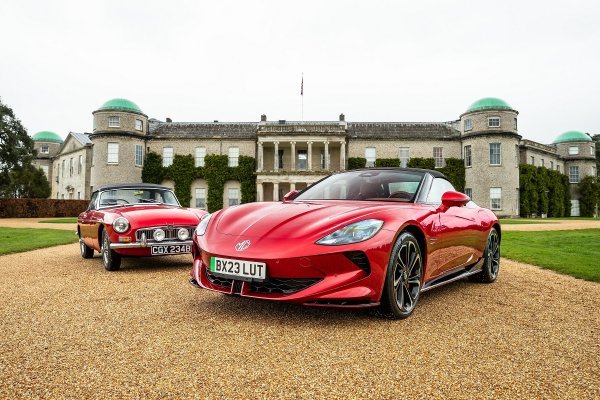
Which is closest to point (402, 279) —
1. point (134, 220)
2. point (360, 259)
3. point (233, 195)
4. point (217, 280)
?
point (360, 259)

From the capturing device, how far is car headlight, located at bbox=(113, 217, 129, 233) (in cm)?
598

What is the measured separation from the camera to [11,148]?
116ft

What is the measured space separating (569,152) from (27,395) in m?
57.7

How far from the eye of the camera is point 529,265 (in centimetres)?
724

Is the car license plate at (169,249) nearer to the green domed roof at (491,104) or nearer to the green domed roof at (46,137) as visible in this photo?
the green domed roof at (491,104)

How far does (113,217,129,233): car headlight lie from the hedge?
30.5 m

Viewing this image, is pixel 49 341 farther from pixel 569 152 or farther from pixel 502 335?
pixel 569 152

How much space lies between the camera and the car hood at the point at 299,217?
10.9ft

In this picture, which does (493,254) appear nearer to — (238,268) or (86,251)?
(238,268)

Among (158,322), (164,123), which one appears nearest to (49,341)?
(158,322)

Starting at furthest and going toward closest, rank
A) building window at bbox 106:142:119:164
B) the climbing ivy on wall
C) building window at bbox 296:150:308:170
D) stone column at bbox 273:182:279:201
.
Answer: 1. building window at bbox 296:150:308:170
2. the climbing ivy on wall
3. stone column at bbox 273:182:279:201
4. building window at bbox 106:142:119:164

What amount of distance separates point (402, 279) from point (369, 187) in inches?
49.5

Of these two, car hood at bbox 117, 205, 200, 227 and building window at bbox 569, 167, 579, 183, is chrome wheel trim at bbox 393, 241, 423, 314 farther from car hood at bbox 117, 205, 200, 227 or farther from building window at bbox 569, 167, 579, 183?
building window at bbox 569, 167, 579, 183

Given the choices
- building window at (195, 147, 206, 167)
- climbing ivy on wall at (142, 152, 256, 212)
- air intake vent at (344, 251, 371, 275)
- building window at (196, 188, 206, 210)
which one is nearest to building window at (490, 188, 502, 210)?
climbing ivy on wall at (142, 152, 256, 212)
